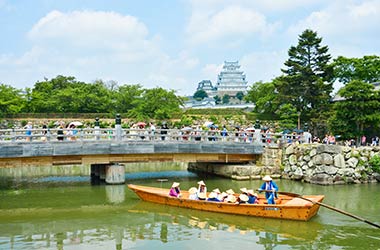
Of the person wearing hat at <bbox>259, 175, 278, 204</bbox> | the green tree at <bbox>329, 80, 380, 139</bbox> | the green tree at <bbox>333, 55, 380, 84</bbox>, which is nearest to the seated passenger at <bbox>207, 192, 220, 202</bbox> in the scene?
the person wearing hat at <bbox>259, 175, 278, 204</bbox>

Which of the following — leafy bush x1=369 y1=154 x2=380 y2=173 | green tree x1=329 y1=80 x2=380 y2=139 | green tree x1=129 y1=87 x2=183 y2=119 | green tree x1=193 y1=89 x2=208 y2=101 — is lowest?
leafy bush x1=369 y1=154 x2=380 y2=173

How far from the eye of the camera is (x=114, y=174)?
21.2m

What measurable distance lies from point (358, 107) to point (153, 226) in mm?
17665

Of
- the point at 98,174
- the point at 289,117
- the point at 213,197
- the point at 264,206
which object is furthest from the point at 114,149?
the point at 289,117

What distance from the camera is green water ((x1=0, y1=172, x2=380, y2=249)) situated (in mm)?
12031

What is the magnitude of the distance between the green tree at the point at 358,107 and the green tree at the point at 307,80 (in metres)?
10.6

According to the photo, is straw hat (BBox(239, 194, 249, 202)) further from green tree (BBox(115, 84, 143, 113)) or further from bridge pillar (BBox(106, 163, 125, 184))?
green tree (BBox(115, 84, 143, 113))

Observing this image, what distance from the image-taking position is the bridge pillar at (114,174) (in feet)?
69.5

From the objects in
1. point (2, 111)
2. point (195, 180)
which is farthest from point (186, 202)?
point (2, 111)

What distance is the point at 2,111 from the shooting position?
4572 centimetres

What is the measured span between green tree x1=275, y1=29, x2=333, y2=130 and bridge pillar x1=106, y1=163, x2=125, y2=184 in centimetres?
2227

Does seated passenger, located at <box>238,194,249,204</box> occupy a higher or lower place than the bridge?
lower

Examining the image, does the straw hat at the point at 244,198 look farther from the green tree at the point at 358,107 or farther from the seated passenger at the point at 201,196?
the green tree at the point at 358,107

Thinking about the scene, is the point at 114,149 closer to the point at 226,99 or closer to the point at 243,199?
the point at 243,199
